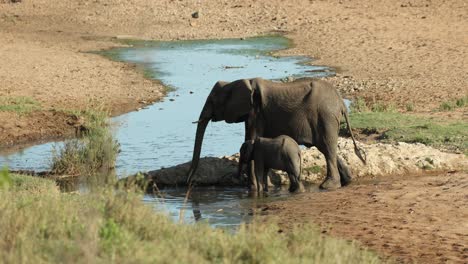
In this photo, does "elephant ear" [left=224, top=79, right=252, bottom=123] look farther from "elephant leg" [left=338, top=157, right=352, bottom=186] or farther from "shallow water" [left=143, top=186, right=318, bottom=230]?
"elephant leg" [left=338, top=157, right=352, bottom=186]

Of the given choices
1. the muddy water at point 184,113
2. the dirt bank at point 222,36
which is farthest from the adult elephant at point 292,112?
the dirt bank at point 222,36

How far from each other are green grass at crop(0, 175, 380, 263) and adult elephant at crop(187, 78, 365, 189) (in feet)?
15.3

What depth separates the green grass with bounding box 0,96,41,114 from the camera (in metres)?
19.1

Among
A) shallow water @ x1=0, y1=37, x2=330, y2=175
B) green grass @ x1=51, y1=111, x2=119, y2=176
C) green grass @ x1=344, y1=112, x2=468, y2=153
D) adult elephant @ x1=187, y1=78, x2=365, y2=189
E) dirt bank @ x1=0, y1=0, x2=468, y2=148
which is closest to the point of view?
adult elephant @ x1=187, y1=78, x2=365, y2=189

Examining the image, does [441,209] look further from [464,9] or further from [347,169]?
[464,9]

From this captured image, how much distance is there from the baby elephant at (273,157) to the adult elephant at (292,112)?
2.23 ft

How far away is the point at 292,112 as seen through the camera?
13.7m

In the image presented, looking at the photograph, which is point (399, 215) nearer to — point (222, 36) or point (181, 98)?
point (181, 98)

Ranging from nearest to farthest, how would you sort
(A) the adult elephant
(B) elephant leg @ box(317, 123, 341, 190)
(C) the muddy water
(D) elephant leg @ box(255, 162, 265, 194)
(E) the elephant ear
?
1. (D) elephant leg @ box(255, 162, 265, 194)
2. (B) elephant leg @ box(317, 123, 341, 190)
3. (C) the muddy water
4. (A) the adult elephant
5. (E) the elephant ear

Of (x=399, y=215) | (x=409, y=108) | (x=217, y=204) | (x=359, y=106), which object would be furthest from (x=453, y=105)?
(x=399, y=215)

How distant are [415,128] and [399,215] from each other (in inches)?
224

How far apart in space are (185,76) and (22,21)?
1213 cm

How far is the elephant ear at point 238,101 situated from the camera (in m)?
13.8

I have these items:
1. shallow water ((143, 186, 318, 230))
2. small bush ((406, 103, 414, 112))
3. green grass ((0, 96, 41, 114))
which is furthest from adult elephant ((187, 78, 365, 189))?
green grass ((0, 96, 41, 114))
